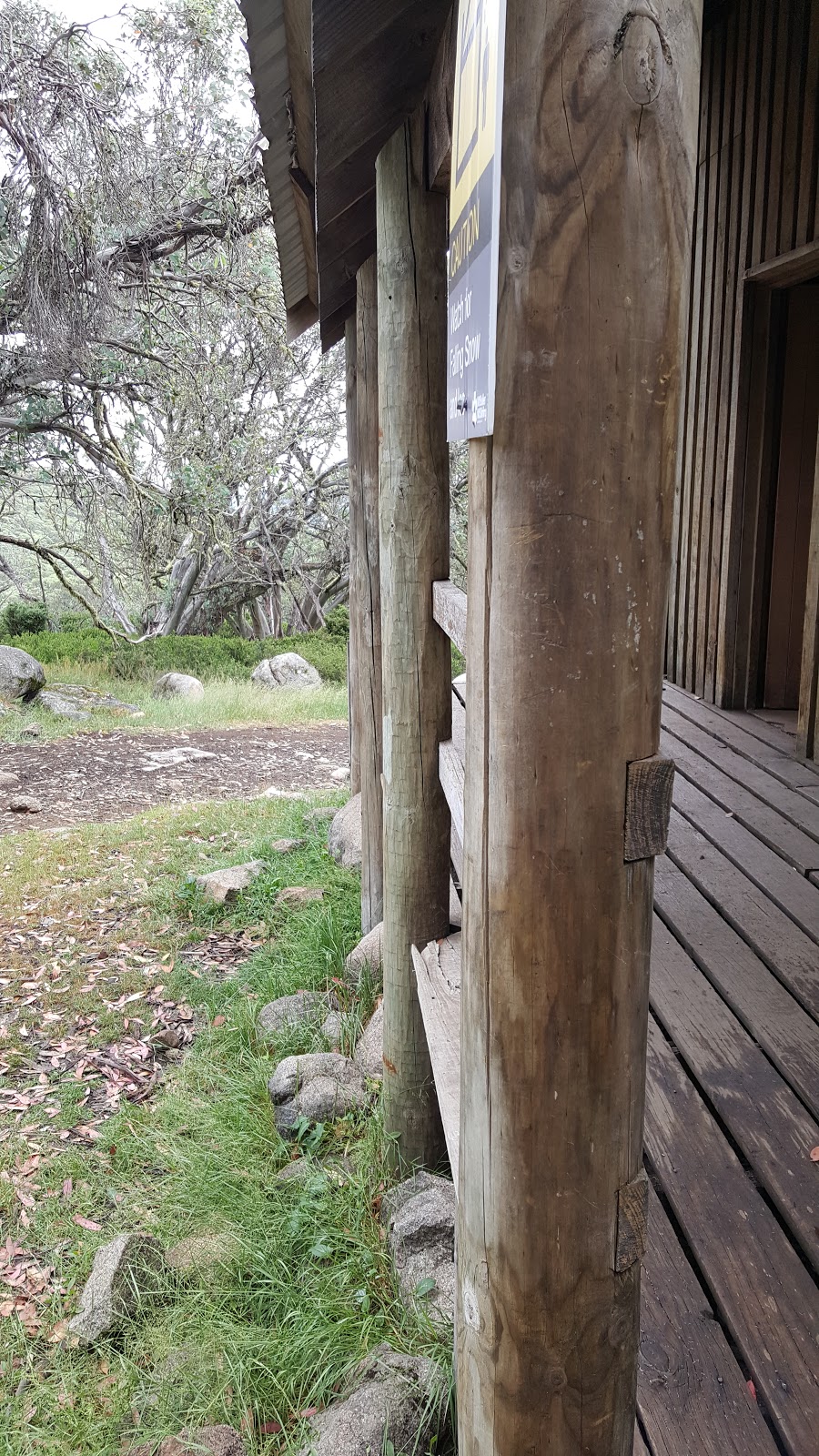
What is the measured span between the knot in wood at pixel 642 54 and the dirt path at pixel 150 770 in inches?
312

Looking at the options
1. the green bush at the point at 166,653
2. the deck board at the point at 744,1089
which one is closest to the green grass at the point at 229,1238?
the deck board at the point at 744,1089

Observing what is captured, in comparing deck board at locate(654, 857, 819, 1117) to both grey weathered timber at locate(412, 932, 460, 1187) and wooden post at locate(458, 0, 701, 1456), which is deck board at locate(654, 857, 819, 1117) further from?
wooden post at locate(458, 0, 701, 1456)

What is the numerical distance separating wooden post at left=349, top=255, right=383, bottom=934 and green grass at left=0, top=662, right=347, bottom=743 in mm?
7431

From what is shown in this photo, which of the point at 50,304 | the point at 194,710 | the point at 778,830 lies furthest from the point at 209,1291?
the point at 194,710

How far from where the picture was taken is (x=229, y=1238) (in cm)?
323

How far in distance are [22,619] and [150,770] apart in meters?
8.19

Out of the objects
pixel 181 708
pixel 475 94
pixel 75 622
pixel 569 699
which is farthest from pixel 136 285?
pixel 75 622

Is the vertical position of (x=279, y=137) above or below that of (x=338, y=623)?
A: above

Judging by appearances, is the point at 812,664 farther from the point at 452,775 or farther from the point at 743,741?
the point at 452,775

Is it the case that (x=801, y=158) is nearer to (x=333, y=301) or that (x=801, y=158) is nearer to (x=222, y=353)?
(x=333, y=301)

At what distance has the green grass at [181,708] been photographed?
12055 millimetres

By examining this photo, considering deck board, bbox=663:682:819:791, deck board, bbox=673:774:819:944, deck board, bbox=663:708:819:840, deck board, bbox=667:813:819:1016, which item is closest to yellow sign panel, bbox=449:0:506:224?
deck board, bbox=667:813:819:1016

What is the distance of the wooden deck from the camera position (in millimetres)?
1770

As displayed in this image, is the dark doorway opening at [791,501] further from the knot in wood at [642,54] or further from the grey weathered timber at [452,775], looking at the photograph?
the knot in wood at [642,54]
